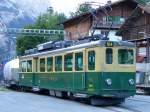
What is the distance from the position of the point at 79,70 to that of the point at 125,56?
7.23 ft

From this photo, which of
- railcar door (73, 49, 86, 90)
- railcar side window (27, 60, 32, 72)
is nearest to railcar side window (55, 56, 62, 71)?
railcar door (73, 49, 86, 90)

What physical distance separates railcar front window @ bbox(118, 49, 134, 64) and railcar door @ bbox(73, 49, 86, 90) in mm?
1560

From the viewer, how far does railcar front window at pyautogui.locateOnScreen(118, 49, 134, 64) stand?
21609 mm

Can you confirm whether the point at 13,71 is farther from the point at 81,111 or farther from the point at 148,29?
the point at 81,111

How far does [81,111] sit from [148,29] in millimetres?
30162

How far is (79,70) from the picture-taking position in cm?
2259

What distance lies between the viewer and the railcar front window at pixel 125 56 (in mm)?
21609

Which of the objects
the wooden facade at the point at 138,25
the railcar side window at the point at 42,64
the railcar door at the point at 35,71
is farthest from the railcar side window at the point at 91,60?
the wooden facade at the point at 138,25

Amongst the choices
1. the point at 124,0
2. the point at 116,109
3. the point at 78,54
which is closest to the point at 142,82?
the point at 78,54

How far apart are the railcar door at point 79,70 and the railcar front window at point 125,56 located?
1560 millimetres

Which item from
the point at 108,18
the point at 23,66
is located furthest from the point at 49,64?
the point at 108,18

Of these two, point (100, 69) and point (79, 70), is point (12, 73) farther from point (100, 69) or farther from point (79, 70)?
point (100, 69)

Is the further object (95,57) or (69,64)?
(69,64)

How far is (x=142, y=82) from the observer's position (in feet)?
123
